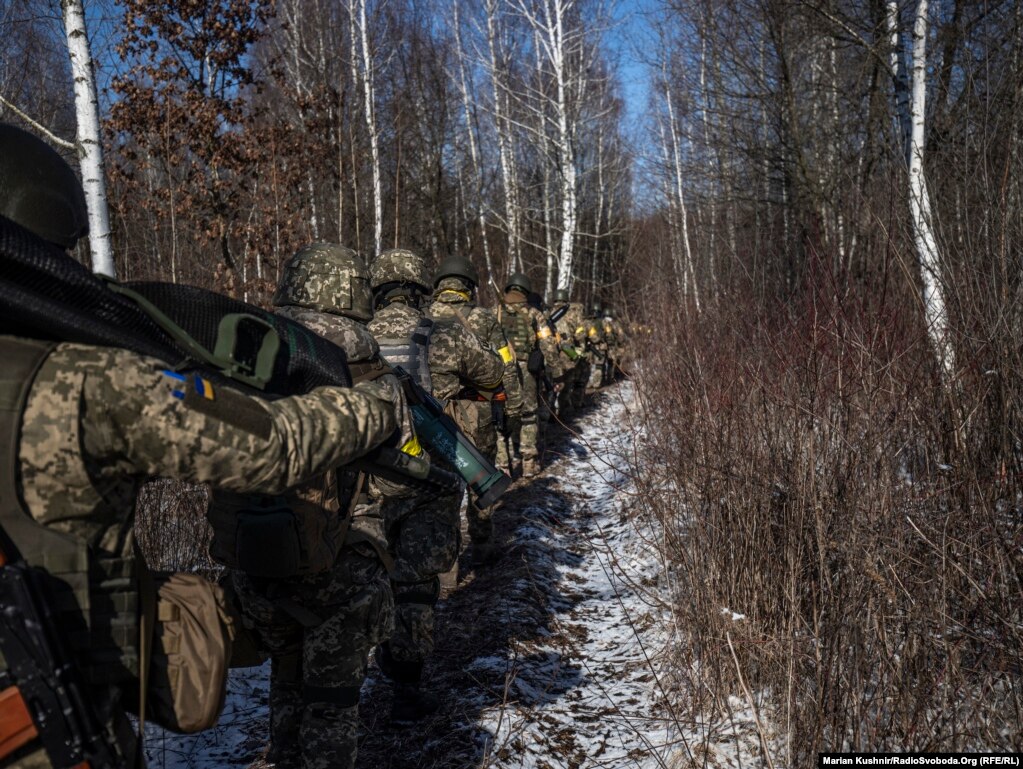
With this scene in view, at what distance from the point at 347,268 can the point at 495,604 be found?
2492mm

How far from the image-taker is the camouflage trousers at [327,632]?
7.99 ft

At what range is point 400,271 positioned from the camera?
4387 mm

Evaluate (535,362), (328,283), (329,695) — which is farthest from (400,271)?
(535,362)

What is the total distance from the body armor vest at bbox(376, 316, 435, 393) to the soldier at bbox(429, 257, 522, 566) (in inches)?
38.6

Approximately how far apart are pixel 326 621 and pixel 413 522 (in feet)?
4.00

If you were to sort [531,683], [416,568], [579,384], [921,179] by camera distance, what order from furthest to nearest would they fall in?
[579,384]
[921,179]
[531,683]
[416,568]

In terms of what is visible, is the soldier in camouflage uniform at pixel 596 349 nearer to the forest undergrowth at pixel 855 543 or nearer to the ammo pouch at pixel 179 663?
the forest undergrowth at pixel 855 543

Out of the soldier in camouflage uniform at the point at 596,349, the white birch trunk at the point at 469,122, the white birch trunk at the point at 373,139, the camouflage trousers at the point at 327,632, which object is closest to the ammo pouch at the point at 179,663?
the camouflage trousers at the point at 327,632

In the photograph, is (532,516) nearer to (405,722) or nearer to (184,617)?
(405,722)

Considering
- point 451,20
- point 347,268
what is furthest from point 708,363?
point 451,20

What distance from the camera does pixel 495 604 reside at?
15.0 ft

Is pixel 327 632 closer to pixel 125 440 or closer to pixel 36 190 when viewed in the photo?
pixel 125 440

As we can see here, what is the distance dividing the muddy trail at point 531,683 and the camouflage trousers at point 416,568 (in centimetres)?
28

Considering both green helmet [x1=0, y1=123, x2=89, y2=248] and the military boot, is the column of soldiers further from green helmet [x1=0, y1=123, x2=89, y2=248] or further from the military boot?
the military boot
